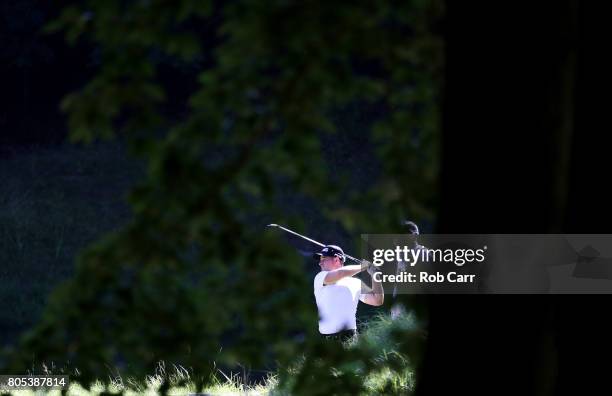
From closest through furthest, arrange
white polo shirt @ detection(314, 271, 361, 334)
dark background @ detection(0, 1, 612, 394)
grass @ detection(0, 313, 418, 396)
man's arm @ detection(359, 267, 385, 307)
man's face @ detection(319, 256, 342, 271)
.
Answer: dark background @ detection(0, 1, 612, 394) < grass @ detection(0, 313, 418, 396) < man's arm @ detection(359, 267, 385, 307) < white polo shirt @ detection(314, 271, 361, 334) < man's face @ detection(319, 256, 342, 271)

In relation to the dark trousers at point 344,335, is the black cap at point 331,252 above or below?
above

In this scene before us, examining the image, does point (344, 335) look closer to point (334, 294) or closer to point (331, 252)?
point (334, 294)

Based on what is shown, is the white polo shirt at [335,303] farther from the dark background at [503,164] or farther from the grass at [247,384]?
the dark background at [503,164]

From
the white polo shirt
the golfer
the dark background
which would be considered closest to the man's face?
the golfer

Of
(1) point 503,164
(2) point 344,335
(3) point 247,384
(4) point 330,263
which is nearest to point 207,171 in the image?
(1) point 503,164

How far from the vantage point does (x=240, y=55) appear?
3670 mm

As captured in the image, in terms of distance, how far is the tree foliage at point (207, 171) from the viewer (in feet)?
11.6

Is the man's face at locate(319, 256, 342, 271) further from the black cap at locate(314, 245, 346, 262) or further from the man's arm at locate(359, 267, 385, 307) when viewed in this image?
the man's arm at locate(359, 267, 385, 307)

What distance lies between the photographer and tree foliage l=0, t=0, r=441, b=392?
11.6ft

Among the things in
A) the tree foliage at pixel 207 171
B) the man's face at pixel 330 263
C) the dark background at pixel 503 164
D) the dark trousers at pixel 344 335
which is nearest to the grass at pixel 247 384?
the dark trousers at pixel 344 335

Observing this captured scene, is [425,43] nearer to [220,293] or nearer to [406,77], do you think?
[406,77]

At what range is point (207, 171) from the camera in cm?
355

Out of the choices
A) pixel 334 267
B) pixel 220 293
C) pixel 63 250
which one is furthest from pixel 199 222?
pixel 63 250

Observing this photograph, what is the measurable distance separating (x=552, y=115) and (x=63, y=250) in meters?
23.7
